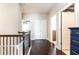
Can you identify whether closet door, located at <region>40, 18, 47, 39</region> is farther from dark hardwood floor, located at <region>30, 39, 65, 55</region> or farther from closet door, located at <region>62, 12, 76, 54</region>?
closet door, located at <region>62, 12, 76, 54</region>

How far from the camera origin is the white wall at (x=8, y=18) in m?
5.90

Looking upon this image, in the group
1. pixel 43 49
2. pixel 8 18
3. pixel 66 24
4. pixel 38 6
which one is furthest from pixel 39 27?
pixel 8 18

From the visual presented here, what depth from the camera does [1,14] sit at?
19.4 feet

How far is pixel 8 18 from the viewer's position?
6012 millimetres

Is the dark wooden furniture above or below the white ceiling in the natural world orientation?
below

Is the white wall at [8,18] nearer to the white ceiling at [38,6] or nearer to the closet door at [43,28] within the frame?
the white ceiling at [38,6]

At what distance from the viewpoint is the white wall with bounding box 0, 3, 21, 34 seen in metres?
5.90

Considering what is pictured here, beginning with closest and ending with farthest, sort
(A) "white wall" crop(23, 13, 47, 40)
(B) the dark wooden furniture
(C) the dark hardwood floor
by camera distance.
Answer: (B) the dark wooden furniture
(C) the dark hardwood floor
(A) "white wall" crop(23, 13, 47, 40)

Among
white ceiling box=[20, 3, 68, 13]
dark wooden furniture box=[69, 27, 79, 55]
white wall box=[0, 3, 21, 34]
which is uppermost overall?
white ceiling box=[20, 3, 68, 13]

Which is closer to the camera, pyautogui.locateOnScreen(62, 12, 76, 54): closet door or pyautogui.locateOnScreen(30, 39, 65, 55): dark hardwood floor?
pyautogui.locateOnScreen(30, 39, 65, 55): dark hardwood floor

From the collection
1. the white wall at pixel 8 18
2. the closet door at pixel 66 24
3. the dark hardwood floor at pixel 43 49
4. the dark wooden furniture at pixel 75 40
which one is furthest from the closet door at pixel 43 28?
the dark wooden furniture at pixel 75 40

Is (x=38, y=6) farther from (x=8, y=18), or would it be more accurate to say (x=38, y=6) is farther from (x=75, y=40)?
(x=75, y=40)

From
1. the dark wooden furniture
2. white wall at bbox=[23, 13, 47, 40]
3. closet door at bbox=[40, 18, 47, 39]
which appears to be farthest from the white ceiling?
the dark wooden furniture
